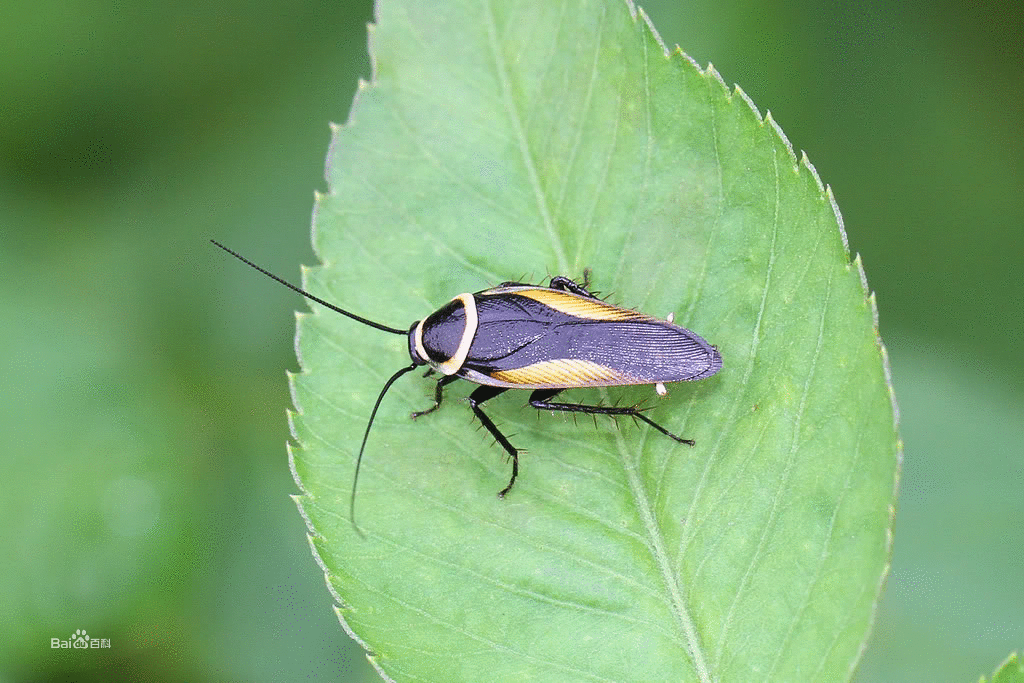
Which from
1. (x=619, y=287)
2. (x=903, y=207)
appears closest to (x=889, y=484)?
(x=619, y=287)

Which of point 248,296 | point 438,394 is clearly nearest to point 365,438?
point 438,394

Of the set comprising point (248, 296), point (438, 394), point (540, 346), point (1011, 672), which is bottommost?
point (1011, 672)

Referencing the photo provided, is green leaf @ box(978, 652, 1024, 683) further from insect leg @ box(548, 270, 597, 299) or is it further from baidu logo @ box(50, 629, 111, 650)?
baidu logo @ box(50, 629, 111, 650)

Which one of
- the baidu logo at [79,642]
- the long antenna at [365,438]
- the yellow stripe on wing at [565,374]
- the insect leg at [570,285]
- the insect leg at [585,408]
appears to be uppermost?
the insect leg at [570,285]

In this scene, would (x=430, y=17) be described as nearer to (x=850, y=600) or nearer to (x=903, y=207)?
(x=850, y=600)

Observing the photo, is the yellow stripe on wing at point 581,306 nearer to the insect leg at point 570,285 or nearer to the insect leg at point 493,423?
the insect leg at point 570,285

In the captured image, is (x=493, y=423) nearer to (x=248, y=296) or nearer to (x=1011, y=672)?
(x=1011, y=672)

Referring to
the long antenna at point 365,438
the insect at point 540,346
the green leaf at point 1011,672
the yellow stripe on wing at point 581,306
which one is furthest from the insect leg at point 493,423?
the green leaf at point 1011,672
